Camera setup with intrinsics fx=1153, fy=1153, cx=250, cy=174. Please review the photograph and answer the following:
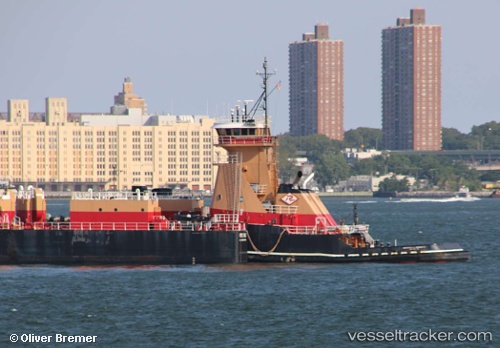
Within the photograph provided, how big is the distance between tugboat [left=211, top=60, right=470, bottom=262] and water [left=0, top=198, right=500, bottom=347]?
0.91 m

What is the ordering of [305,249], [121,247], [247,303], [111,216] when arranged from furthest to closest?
[111,216] → [121,247] → [305,249] → [247,303]

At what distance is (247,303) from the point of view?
4959 centimetres

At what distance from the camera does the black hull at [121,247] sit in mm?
60188

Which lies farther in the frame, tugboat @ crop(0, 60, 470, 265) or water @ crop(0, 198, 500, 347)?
tugboat @ crop(0, 60, 470, 265)

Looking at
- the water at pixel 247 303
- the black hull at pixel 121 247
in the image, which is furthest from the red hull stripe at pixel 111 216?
the water at pixel 247 303

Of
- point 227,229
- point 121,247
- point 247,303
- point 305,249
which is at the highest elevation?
point 227,229

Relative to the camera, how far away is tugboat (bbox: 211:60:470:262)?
60156 mm

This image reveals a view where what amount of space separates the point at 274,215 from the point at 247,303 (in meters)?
12.6

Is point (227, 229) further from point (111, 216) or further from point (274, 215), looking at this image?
point (111, 216)

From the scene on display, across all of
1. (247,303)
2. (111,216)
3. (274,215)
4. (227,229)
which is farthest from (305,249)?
(247,303)

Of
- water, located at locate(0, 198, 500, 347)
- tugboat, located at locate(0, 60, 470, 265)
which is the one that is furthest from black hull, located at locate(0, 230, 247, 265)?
water, located at locate(0, 198, 500, 347)

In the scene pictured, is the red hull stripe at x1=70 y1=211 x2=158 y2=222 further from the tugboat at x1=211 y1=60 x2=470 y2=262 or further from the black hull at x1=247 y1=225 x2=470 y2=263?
the black hull at x1=247 y1=225 x2=470 y2=263

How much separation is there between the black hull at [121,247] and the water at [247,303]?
0.94m

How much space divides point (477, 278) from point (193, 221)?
15230mm
